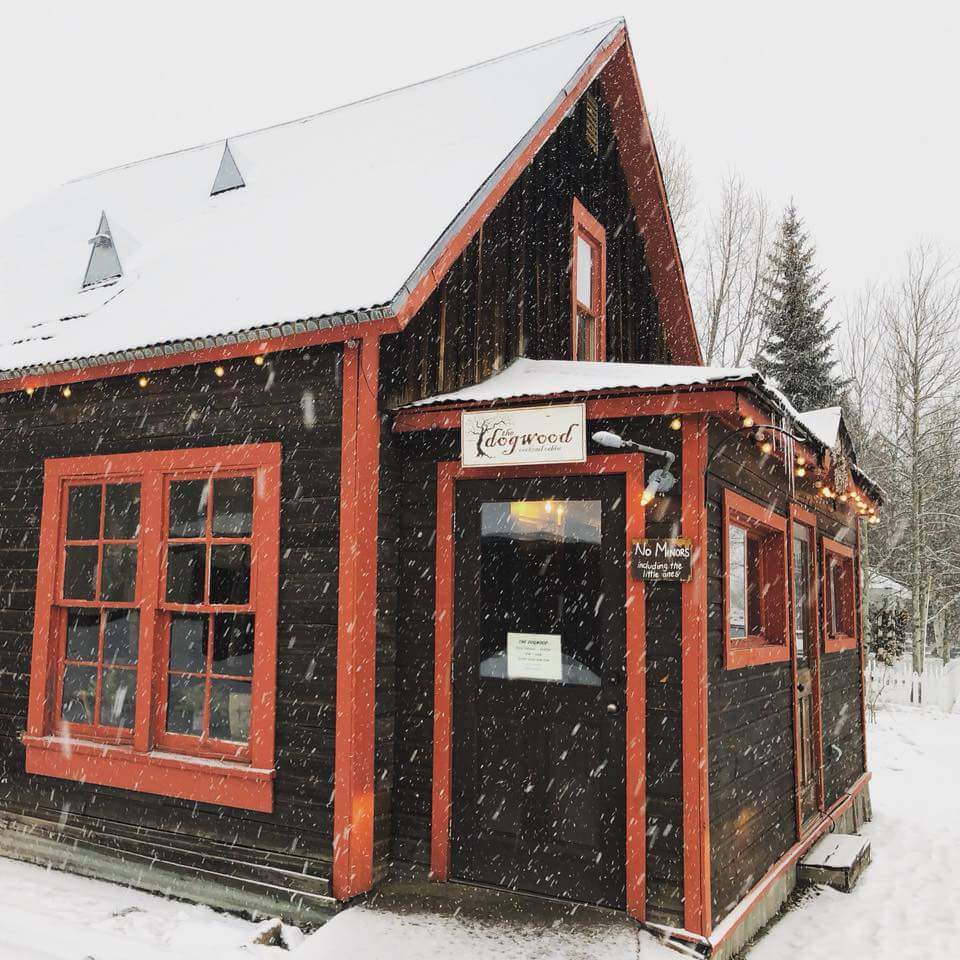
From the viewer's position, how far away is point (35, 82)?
94.6 m

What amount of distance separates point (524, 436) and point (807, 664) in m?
4.29

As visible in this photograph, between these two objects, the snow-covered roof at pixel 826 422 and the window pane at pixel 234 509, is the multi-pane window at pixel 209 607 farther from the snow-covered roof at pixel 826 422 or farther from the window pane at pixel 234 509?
the snow-covered roof at pixel 826 422

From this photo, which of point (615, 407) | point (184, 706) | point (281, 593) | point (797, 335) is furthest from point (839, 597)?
point (797, 335)

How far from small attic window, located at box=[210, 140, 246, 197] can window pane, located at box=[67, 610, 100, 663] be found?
177 inches

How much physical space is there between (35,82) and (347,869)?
4304 inches

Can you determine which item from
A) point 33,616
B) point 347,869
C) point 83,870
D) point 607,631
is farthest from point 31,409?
point 607,631

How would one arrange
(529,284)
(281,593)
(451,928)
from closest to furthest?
(451,928) < (281,593) < (529,284)

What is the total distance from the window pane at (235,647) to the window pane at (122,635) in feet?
2.96

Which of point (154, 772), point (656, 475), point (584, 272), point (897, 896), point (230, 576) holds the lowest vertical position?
point (897, 896)

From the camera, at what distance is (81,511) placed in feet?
23.9

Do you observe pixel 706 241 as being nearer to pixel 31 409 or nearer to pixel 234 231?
pixel 234 231

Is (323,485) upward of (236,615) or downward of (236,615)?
upward

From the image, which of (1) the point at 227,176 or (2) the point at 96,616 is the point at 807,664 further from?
(1) the point at 227,176

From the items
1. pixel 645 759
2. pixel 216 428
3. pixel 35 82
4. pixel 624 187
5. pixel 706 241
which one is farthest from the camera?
pixel 35 82
